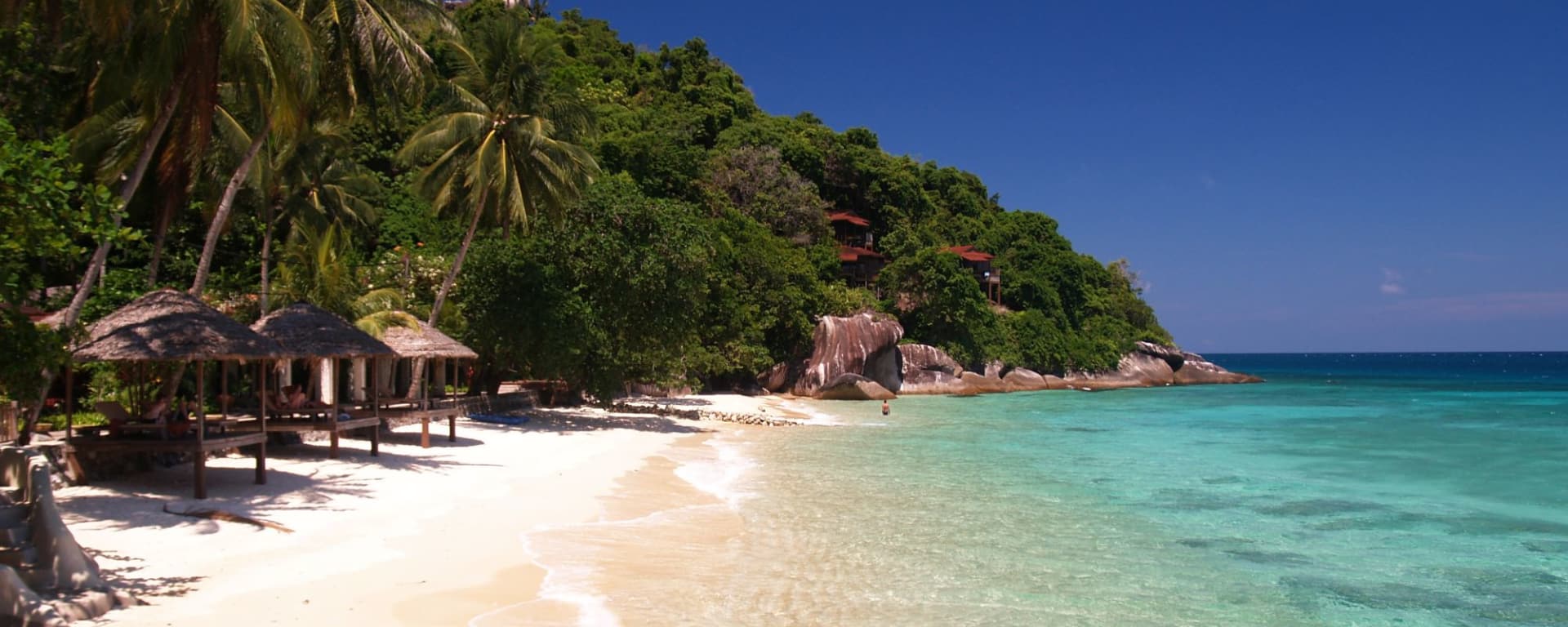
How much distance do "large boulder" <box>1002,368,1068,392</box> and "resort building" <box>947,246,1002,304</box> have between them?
4887 mm

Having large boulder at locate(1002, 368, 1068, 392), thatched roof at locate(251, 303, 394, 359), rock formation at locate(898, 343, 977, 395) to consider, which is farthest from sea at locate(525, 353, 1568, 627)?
large boulder at locate(1002, 368, 1068, 392)

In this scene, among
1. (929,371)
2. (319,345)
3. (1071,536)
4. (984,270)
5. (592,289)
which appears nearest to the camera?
(1071,536)

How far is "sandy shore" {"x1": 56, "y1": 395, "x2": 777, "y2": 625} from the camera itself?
22.7 feet

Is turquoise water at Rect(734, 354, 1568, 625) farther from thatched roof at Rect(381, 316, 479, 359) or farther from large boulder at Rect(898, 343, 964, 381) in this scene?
large boulder at Rect(898, 343, 964, 381)

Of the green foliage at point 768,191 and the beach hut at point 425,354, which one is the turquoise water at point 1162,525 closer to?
the beach hut at point 425,354

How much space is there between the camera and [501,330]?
2025 cm

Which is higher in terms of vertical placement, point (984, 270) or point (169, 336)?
point (984, 270)

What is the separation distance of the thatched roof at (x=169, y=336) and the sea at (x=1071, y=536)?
3655 mm

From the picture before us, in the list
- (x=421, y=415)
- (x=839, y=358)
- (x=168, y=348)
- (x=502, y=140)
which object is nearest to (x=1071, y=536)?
(x=168, y=348)

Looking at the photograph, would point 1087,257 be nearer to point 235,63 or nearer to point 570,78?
point 570,78

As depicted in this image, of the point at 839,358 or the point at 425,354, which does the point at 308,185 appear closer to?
the point at 425,354

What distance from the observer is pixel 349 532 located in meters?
9.26

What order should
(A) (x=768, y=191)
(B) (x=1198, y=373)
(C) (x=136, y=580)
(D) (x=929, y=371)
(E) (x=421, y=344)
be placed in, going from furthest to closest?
(B) (x=1198, y=373)
(A) (x=768, y=191)
(D) (x=929, y=371)
(E) (x=421, y=344)
(C) (x=136, y=580)

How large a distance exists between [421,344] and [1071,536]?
35.4ft
